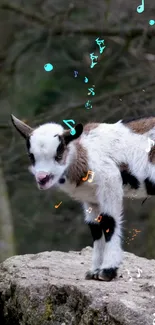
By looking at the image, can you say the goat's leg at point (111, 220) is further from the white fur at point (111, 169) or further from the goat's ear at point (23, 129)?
the goat's ear at point (23, 129)

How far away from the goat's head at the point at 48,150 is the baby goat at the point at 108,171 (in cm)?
1

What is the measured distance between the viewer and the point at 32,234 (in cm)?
1330

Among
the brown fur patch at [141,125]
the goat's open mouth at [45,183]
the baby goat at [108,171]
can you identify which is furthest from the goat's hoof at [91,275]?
the brown fur patch at [141,125]

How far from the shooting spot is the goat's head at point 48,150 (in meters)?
6.03

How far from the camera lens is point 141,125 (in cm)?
674

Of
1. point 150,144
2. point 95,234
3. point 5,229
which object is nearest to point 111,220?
point 95,234

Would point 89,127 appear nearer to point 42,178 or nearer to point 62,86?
point 42,178

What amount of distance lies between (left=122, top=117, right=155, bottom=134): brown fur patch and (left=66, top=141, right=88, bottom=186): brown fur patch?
426 mm

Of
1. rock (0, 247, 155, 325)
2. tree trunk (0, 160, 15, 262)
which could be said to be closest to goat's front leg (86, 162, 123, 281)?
rock (0, 247, 155, 325)

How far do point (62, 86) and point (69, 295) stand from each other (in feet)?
21.6

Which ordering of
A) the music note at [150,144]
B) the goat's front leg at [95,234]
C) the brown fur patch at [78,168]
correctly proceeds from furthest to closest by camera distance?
the goat's front leg at [95,234]
the music note at [150,144]
the brown fur patch at [78,168]

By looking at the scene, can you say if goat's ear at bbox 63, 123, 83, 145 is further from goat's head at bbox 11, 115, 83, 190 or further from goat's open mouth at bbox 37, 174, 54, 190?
goat's open mouth at bbox 37, 174, 54, 190

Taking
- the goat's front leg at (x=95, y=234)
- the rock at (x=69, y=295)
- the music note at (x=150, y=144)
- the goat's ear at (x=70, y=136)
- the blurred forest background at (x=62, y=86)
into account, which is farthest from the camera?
the blurred forest background at (x=62, y=86)

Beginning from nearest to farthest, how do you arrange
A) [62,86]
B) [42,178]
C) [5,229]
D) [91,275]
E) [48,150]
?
[42,178], [48,150], [91,275], [5,229], [62,86]
